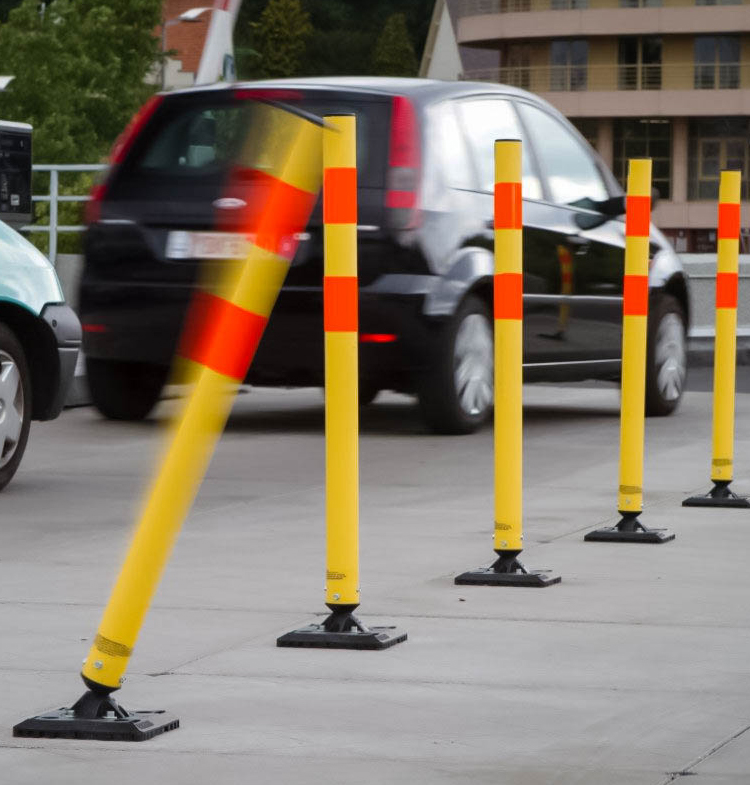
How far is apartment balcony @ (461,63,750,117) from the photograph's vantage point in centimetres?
8612

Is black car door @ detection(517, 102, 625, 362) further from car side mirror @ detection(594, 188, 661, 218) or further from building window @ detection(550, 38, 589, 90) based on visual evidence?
building window @ detection(550, 38, 589, 90)

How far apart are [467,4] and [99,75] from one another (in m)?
35.5

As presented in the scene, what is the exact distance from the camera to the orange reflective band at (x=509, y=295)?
20.7 feet

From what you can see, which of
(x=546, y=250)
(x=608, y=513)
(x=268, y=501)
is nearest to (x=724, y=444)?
(x=608, y=513)

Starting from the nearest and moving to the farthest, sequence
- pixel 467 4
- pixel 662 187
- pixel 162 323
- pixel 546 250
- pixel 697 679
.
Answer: pixel 697 679 → pixel 162 323 → pixel 546 250 → pixel 662 187 → pixel 467 4

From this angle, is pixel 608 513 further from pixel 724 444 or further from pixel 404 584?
pixel 404 584

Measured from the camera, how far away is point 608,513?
323 inches

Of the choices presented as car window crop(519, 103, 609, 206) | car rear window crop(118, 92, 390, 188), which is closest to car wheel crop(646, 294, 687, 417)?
car window crop(519, 103, 609, 206)

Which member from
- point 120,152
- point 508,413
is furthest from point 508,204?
point 120,152

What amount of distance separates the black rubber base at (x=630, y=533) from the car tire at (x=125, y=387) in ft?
14.8

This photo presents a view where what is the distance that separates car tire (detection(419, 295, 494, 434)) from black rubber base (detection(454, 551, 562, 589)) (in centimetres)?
428

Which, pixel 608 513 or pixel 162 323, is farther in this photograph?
pixel 162 323

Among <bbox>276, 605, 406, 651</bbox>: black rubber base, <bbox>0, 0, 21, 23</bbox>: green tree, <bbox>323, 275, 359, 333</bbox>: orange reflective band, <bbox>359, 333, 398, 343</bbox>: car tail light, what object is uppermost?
<bbox>0, 0, 21, 23</bbox>: green tree

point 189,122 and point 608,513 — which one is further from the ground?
point 189,122
